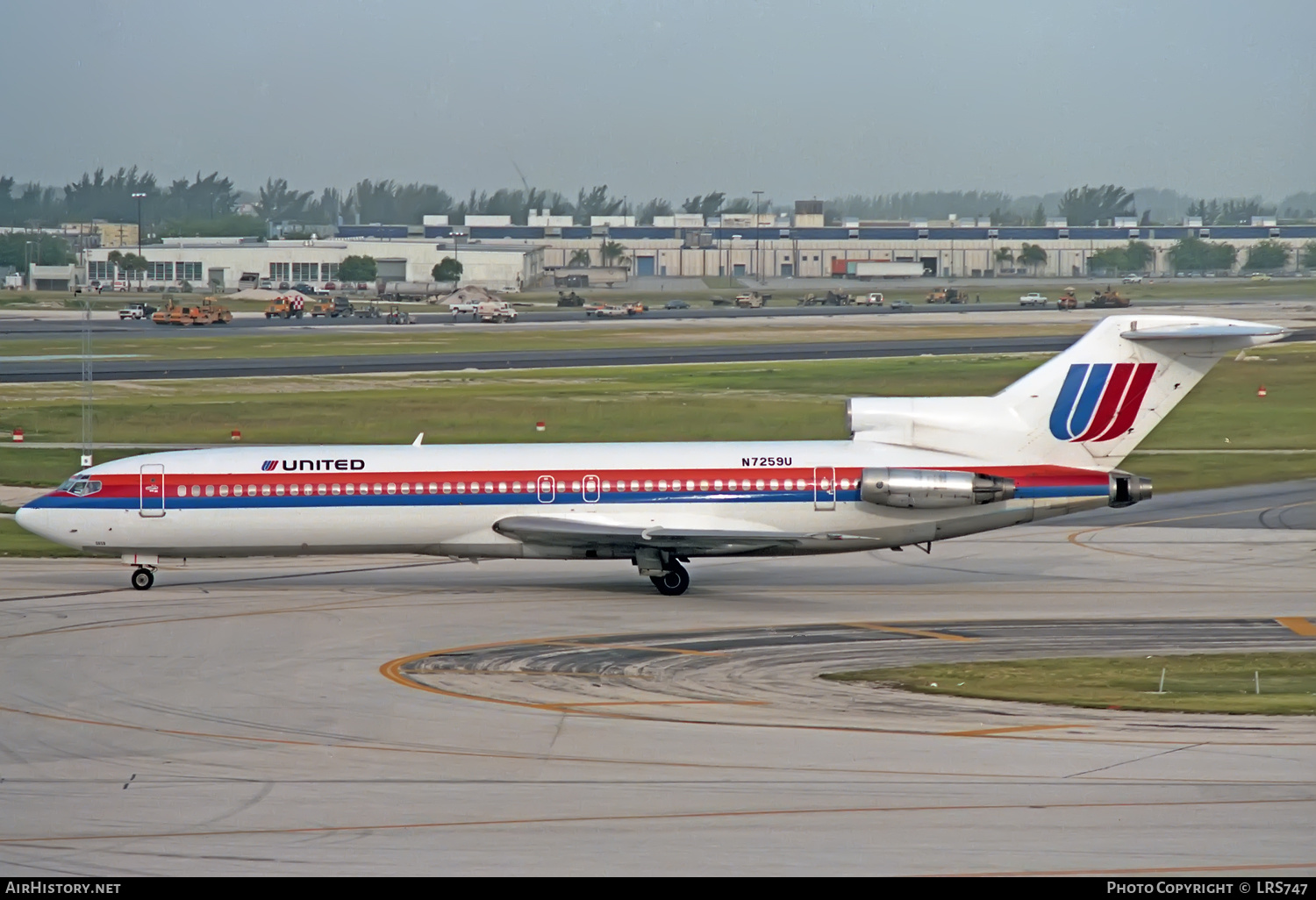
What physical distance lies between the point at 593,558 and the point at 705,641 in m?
5.77

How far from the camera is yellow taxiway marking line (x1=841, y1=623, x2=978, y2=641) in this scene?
27.2 metres

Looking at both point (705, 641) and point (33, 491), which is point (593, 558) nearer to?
point (705, 641)

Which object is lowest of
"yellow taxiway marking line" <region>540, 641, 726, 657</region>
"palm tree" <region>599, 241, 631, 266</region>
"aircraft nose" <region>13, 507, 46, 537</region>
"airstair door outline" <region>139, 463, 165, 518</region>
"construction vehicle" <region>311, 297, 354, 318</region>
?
"yellow taxiway marking line" <region>540, 641, 726, 657</region>

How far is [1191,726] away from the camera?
800 inches

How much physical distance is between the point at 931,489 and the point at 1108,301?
260 feet

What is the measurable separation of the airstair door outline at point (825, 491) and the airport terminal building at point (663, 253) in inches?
4451

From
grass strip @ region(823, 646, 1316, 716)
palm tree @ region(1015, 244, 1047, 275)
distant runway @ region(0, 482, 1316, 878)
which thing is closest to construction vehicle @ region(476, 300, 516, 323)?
palm tree @ region(1015, 244, 1047, 275)

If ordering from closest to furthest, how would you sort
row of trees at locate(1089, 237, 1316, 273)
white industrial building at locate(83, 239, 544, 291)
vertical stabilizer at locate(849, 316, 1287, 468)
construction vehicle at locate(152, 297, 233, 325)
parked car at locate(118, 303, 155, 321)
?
vertical stabilizer at locate(849, 316, 1287, 468), construction vehicle at locate(152, 297, 233, 325), row of trees at locate(1089, 237, 1316, 273), parked car at locate(118, 303, 155, 321), white industrial building at locate(83, 239, 544, 291)

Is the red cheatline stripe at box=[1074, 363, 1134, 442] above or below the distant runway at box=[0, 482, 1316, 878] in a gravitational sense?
above

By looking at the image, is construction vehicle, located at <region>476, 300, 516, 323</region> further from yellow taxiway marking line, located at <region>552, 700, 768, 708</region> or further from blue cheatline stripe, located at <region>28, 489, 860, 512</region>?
yellow taxiway marking line, located at <region>552, 700, 768, 708</region>

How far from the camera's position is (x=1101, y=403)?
→ 106 ft

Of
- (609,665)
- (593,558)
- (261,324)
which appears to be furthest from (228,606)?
(261,324)

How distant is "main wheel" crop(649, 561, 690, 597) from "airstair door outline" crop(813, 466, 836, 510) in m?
3.15

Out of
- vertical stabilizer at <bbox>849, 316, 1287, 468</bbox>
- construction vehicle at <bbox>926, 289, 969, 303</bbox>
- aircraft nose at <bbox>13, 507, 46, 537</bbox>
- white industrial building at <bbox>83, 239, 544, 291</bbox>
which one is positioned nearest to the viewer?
vertical stabilizer at <bbox>849, 316, 1287, 468</bbox>
